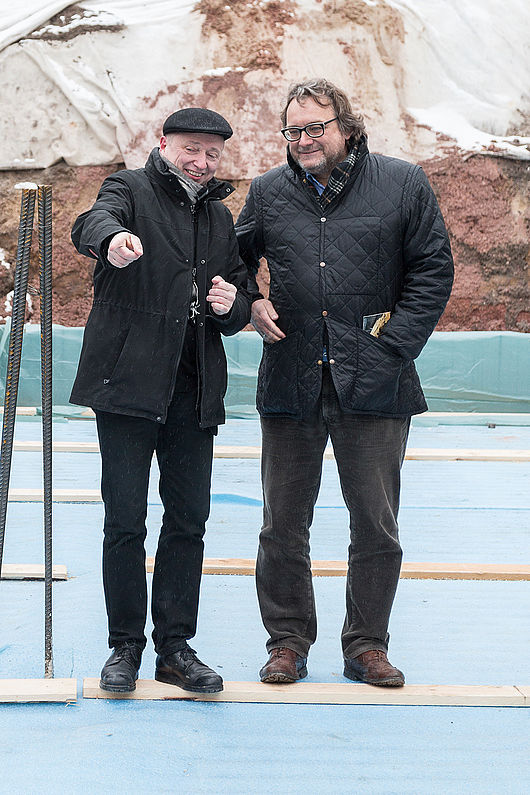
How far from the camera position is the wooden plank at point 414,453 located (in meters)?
6.59

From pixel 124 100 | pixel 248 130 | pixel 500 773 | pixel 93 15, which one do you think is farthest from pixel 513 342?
pixel 500 773

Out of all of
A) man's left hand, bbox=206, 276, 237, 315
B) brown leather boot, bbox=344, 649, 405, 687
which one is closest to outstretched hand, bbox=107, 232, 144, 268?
man's left hand, bbox=206, 276, 237, 315

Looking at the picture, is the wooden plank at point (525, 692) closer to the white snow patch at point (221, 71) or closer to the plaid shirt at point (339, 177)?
the plaid shirt at point (339, 177)

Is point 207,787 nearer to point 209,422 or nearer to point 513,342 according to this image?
point 209,422

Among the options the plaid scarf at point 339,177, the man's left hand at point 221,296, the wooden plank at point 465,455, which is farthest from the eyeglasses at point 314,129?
the wooden plank at point 465,455

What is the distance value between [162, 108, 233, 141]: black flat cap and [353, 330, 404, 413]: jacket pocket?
27.8 inches

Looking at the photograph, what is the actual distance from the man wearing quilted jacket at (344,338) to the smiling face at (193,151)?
26cm

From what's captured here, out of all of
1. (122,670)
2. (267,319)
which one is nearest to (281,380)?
(267,319)

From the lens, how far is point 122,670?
2.66 metres

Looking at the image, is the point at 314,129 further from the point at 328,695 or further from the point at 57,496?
the point at 57,496

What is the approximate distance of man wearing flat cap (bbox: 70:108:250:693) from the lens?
8.54 feet

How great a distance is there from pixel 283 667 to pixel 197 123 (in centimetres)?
157

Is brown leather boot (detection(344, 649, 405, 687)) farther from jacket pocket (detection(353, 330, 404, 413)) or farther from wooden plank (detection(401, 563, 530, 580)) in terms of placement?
wooden plank (detection(401, 563, 530, 580))

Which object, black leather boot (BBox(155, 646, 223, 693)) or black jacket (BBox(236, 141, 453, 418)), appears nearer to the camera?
black leather boot (BBox(155, 646, 223, 693))
